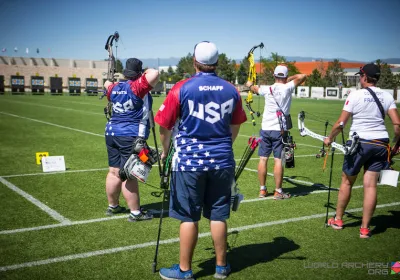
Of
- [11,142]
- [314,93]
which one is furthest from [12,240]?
[314,93]

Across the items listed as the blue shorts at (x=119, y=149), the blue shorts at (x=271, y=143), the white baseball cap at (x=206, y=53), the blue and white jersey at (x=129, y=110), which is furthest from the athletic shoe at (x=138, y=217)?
the white baseball cap at (x=206, y=53)

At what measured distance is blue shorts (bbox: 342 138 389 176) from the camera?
5.40 metres

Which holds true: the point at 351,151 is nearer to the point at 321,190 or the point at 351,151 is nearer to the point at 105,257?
the point at 321,190

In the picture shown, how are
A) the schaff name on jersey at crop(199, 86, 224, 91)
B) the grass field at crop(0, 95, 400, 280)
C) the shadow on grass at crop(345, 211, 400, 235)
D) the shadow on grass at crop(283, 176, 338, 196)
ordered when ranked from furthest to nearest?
the shadow on grass at crop(283, 176, 338, 196), the shadow on grass at crop(345, 211, 400, 235), the grass field at crop(0, 95, 400, 280), the schaff name on jersey at crop(199, 86, 224, 91)

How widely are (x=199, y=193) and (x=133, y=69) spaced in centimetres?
275

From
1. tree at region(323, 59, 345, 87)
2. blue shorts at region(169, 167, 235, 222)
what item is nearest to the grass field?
blue shorts at region(169, 167, 235, 222)

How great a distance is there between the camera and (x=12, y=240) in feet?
17.0

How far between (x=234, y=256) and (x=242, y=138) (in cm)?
1115

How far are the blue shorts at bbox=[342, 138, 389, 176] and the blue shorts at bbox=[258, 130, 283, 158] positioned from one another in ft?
6.46

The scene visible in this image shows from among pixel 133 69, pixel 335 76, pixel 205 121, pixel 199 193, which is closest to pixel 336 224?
pixel 199 193

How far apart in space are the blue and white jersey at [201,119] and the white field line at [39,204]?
2.89 metres

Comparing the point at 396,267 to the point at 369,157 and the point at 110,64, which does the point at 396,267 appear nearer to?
the point at 369,157

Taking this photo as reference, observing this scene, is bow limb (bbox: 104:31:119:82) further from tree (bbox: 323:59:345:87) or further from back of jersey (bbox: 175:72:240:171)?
tree (bbox: 323:59:345:87)

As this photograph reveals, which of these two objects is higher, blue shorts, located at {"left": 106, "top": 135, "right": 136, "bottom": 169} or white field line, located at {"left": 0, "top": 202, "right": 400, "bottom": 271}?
blue shorts, located at {"left": 106, "top": 135, "right": 136, "bottom": 169}
